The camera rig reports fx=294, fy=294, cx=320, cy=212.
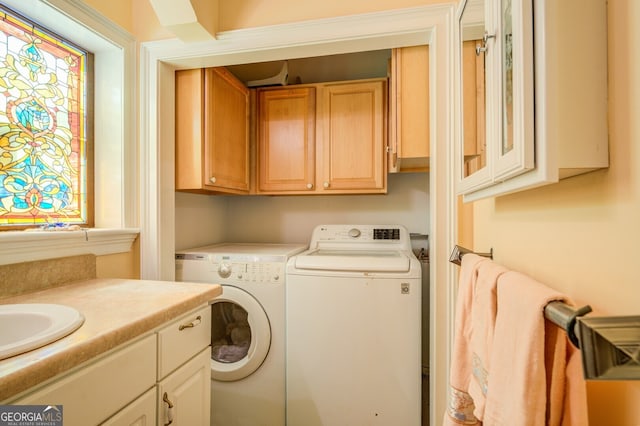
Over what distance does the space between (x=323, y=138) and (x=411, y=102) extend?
767mm

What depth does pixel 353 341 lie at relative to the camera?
153 centimetres

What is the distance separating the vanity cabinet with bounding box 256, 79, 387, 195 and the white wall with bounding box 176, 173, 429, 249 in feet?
1.03

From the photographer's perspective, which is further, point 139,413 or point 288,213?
point 288,213

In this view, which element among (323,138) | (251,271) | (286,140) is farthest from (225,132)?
(251,271)

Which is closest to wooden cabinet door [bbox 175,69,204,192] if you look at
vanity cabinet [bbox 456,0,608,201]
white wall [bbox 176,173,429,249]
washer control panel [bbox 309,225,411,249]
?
white wall [bbox 176,173,429,249]

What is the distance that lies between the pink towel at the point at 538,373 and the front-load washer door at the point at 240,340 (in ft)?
4.35

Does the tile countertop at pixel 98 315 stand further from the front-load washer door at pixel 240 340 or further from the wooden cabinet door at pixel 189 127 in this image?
the wooden cabinet door at pixel 189 127

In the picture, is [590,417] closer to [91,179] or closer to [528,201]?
[528,201]

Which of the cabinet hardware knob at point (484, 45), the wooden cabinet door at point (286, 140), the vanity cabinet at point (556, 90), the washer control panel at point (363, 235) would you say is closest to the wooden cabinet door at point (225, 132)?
the wooden cabinet door at point (286, 140)

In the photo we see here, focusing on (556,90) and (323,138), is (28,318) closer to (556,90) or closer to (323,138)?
(556,90)

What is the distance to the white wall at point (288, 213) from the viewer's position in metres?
2.15

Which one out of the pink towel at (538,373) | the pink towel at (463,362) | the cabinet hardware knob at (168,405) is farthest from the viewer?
the cabinet hardware knob at (168,405)

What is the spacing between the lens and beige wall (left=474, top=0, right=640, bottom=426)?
43 cm

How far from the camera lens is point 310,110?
2.05 meters
